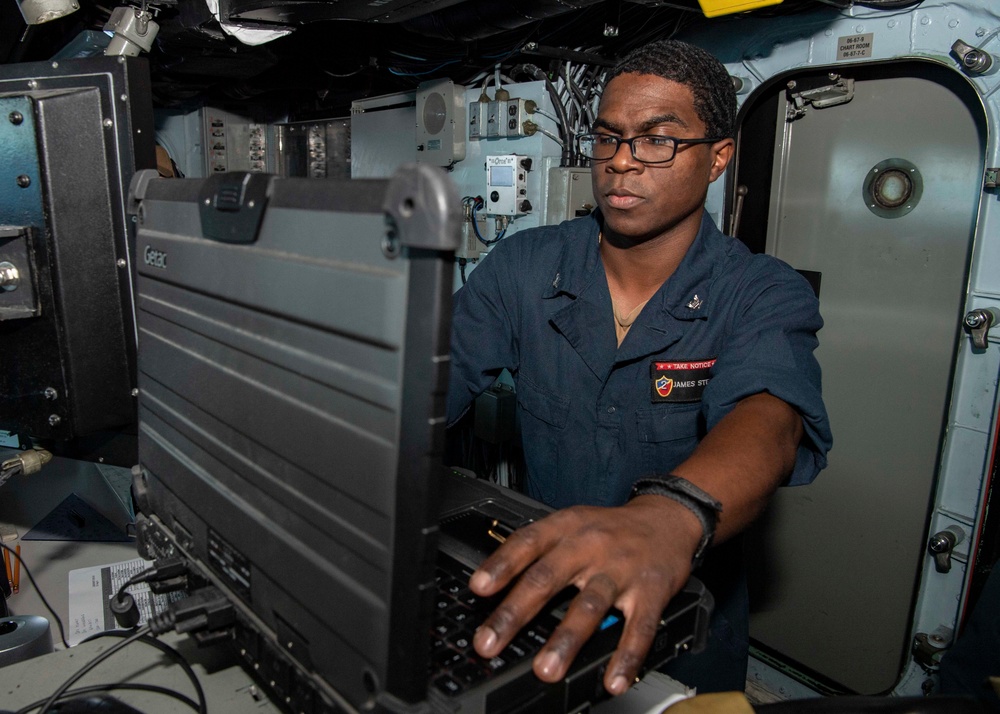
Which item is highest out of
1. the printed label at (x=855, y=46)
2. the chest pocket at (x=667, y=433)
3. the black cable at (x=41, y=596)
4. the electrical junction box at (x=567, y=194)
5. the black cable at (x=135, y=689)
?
the printed label at (x=855, y=46)

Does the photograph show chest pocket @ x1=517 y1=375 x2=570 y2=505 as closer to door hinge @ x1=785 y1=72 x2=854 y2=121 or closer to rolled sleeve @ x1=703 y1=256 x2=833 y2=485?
rolled sleeve @ x1=703 y1=256 x2=833 y2=485

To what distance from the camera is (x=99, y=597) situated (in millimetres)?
1403

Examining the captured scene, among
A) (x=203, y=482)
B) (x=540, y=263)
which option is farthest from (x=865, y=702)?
(x=540, y=263)

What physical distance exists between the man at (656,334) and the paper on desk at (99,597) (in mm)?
738

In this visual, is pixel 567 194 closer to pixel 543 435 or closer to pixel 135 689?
pixel 543 435

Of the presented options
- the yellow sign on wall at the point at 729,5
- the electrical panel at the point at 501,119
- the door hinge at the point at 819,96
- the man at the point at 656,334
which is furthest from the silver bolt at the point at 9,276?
the door hinge at the point at 819,96

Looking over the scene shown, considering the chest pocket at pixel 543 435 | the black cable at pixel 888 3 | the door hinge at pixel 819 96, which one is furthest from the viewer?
the door hinge at pixel 819 96

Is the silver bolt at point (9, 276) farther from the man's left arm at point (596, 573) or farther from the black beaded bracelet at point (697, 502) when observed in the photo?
the black beaded bracelet at point (697, 502)

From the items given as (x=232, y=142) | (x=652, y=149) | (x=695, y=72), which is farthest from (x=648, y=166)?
(x=232, y=142)

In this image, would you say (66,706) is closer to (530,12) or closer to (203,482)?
(203,482)

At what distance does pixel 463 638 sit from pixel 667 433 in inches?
40.2

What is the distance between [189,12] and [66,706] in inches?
88.5

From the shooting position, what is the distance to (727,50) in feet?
8.95

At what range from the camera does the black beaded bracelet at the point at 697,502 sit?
933mm
